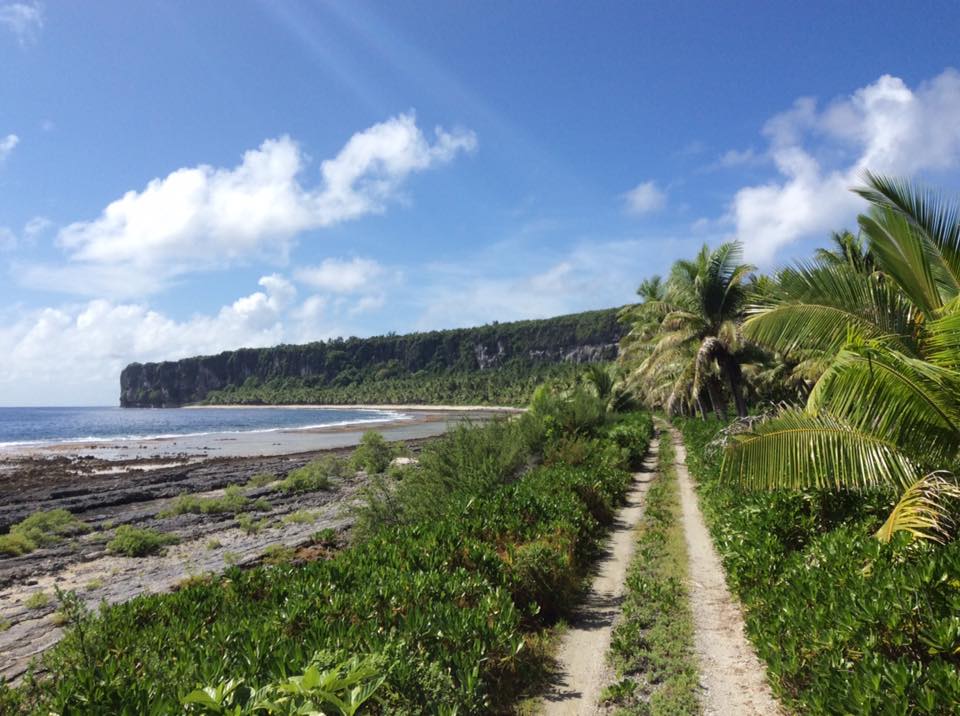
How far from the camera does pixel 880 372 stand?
14.6ft

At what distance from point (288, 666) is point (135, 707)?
0.78 m

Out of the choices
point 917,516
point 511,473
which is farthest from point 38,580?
point 917,516

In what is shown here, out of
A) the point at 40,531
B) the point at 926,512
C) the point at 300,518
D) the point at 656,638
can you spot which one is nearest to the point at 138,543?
the point at 300,518

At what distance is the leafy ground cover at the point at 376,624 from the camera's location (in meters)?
3.16

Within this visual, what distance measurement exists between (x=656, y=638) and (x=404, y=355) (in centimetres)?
17905

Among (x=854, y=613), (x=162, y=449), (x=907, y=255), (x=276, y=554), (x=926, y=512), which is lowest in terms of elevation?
(x=162, y=449)

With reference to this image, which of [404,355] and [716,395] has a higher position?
[404,355]

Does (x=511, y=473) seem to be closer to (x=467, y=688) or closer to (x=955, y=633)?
(x=467, y=688)

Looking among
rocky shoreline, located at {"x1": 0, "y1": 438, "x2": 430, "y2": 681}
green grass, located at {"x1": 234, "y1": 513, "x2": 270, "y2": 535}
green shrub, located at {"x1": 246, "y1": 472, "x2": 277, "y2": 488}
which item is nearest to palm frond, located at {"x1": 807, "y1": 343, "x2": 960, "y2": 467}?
rocky shoreline, located at {"x1": 0, "y1": 438, "x2": 430, "y2": 681}

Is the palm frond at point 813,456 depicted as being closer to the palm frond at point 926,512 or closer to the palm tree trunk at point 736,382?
the palm frond at point 926,512

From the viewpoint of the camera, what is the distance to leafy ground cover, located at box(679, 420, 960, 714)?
2.63 metres

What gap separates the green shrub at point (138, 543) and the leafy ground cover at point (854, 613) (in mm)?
14653

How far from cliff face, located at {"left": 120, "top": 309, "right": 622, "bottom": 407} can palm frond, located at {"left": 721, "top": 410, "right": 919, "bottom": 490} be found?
137 metres

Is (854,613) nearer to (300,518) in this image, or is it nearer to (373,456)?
(300,518)
